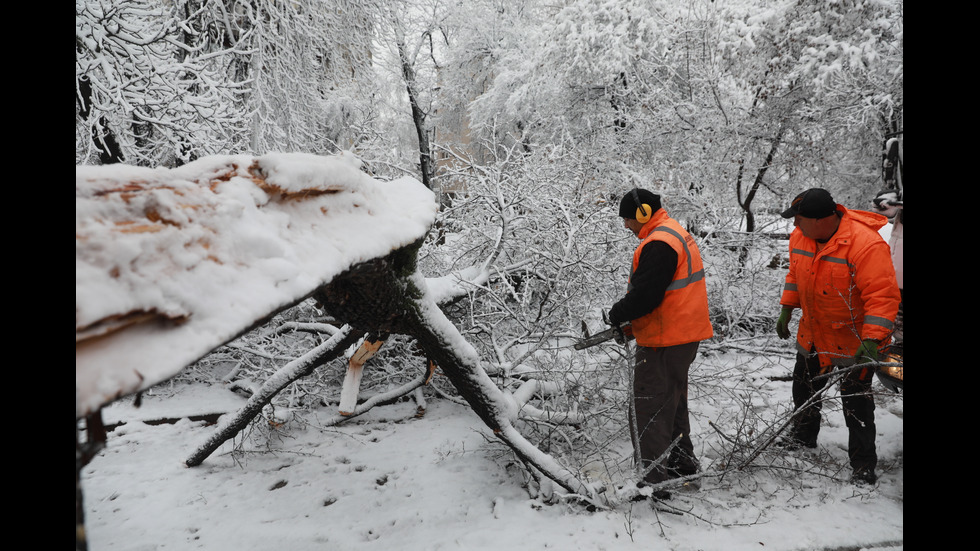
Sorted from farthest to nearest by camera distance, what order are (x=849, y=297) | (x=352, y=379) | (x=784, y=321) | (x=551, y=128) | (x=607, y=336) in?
(x=551, y=128) → (x=784, y=321) → (x=352, y=379) → (x=607, y=336) → (x=849, y=297)

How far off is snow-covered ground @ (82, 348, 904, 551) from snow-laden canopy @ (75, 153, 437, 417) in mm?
1908

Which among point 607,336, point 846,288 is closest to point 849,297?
point 846,288

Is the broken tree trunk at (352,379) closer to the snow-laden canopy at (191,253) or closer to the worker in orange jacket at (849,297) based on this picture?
the snow-laden canopy at (191,253)

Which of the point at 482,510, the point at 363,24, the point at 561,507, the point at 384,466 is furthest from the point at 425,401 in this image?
the point at 363,24

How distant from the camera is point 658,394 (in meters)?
2.78

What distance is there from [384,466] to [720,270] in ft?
14.2

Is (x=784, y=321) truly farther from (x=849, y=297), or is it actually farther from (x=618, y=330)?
(x=618, y=330)

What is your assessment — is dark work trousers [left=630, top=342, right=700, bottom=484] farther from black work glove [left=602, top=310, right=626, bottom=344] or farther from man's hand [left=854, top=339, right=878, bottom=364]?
man's hand [left=854, top=339, right=878, bottom=364]

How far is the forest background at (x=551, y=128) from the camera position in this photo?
4.07 metres

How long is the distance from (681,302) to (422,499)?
2.00m

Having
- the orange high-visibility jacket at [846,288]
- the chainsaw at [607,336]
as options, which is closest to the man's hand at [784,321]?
the orange high-visibility jacket at [846,288]

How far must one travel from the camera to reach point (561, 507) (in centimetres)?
262

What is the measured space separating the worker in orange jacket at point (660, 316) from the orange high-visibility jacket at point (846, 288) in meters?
0.84

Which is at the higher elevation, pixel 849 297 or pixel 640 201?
pixel 640 201
